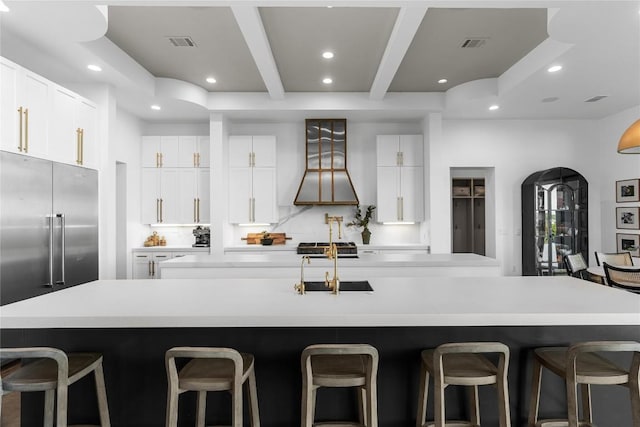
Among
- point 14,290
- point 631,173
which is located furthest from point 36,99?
point 631,173

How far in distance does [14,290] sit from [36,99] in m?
1.58

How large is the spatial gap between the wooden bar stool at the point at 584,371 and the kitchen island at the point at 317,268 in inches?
68.2

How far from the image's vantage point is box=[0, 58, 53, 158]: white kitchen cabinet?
2805 mm

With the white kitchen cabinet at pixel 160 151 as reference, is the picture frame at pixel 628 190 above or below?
below

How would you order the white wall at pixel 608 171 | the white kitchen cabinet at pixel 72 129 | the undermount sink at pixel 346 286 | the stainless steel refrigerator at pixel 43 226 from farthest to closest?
1. the white wall at pixel 608 171
2. the white kitchen cabinet at pixel 72 129
3. the stainless steel refrigerator at pixel 43 226
4. the undermount sink at pixel 346 286

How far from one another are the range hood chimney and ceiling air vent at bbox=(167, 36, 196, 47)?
7.60 feet

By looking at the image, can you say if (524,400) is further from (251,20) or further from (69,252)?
(69,252)

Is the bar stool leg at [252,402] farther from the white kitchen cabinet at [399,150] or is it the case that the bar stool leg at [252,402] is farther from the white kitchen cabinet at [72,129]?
the white kitchen cabinet at [399,150]

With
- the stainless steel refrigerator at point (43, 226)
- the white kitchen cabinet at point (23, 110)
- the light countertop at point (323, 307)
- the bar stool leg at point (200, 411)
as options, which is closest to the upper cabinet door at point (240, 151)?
the stainless steel refrigerator at point (43, 226)

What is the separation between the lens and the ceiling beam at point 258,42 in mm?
2916

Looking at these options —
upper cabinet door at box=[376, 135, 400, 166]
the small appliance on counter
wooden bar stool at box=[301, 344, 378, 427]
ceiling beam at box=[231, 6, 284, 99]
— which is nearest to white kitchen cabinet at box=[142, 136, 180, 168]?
the small appliance on counter

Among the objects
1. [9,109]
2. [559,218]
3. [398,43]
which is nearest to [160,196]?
[9,109]

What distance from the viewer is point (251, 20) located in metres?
3.01

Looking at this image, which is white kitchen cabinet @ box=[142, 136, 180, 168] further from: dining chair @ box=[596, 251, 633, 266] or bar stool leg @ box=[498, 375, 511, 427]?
dining chair @ box=[596, 251, 633, 266]
